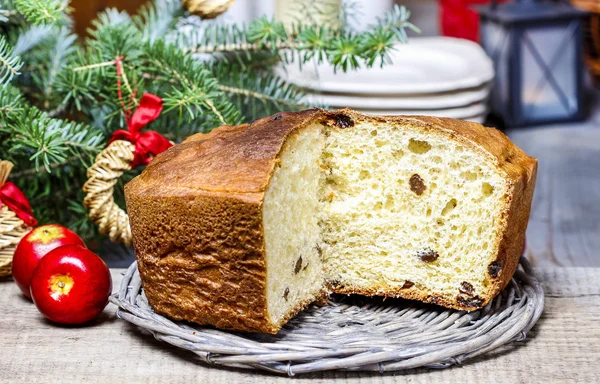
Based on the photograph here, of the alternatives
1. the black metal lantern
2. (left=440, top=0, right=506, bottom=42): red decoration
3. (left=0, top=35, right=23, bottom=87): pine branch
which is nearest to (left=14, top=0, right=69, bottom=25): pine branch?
(left=0, top=35, right=23, bottom=87): pine branch

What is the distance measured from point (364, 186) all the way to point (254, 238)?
0.32m

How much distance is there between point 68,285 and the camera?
4.93 feet

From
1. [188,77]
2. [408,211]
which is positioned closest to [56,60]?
[188,77]

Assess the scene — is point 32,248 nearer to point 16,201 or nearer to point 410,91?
point 16,201

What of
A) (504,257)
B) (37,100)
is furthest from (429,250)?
(37,100)

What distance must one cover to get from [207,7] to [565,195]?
5.31ft

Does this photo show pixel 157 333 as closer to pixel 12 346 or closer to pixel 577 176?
pixel 12 346

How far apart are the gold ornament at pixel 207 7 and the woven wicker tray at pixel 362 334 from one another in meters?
0.63

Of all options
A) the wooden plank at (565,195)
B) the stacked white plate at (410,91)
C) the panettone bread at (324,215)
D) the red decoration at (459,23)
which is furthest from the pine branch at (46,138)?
the red decoration at (459,23)

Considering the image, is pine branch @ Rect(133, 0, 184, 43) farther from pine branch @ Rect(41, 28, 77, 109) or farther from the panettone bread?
the panettone bread

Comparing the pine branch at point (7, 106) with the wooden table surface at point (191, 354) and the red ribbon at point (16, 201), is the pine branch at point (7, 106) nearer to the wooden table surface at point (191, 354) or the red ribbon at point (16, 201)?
the red ribbon at point (16, 201)

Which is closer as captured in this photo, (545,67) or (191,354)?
(191,354)

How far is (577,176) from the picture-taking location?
3.06 m

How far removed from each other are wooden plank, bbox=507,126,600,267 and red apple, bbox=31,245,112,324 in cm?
131
